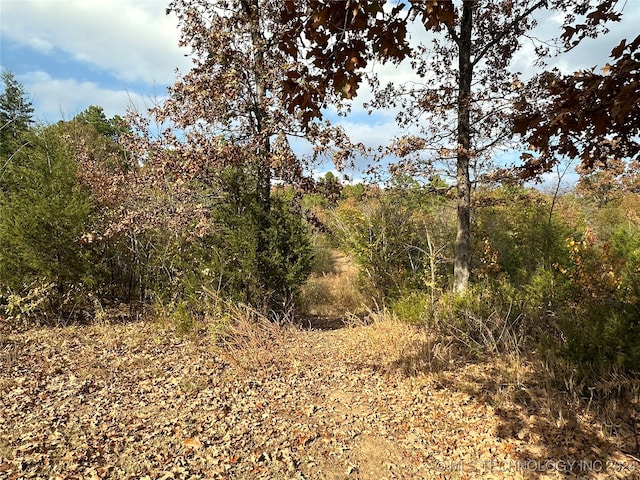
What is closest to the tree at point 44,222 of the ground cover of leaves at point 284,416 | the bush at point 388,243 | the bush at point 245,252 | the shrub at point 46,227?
the shrub at point 46,227

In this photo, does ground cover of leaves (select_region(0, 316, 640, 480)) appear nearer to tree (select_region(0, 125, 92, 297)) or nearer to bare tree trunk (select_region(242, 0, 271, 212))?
tree (select_region(0, 125, 92, 297))

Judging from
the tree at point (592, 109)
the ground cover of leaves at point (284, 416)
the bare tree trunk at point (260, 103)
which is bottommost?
the ground cover of leaves at point (284, 416)

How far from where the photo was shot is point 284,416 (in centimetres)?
397

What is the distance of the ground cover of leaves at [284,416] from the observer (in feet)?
10.3

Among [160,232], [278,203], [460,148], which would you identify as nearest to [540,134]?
[460,148]

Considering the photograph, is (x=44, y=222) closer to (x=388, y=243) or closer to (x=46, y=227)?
(x=46, y=227)

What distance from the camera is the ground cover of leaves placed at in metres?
3.12

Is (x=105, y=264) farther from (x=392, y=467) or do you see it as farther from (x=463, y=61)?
(x=463, y=61)

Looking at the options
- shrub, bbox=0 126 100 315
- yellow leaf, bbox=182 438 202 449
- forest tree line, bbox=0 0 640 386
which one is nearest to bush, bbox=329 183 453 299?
forest tree line, bbox=0 0 640 386

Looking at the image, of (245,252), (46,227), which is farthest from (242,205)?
(46,227)

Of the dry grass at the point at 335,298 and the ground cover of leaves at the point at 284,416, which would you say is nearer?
the ground cover of leaves at the point at 284,416

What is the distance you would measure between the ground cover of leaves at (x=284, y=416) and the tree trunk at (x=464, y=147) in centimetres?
265

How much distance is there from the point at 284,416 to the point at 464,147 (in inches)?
230

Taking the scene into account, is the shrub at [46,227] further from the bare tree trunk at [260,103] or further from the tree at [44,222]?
the bare tree trunk at [260,103]
